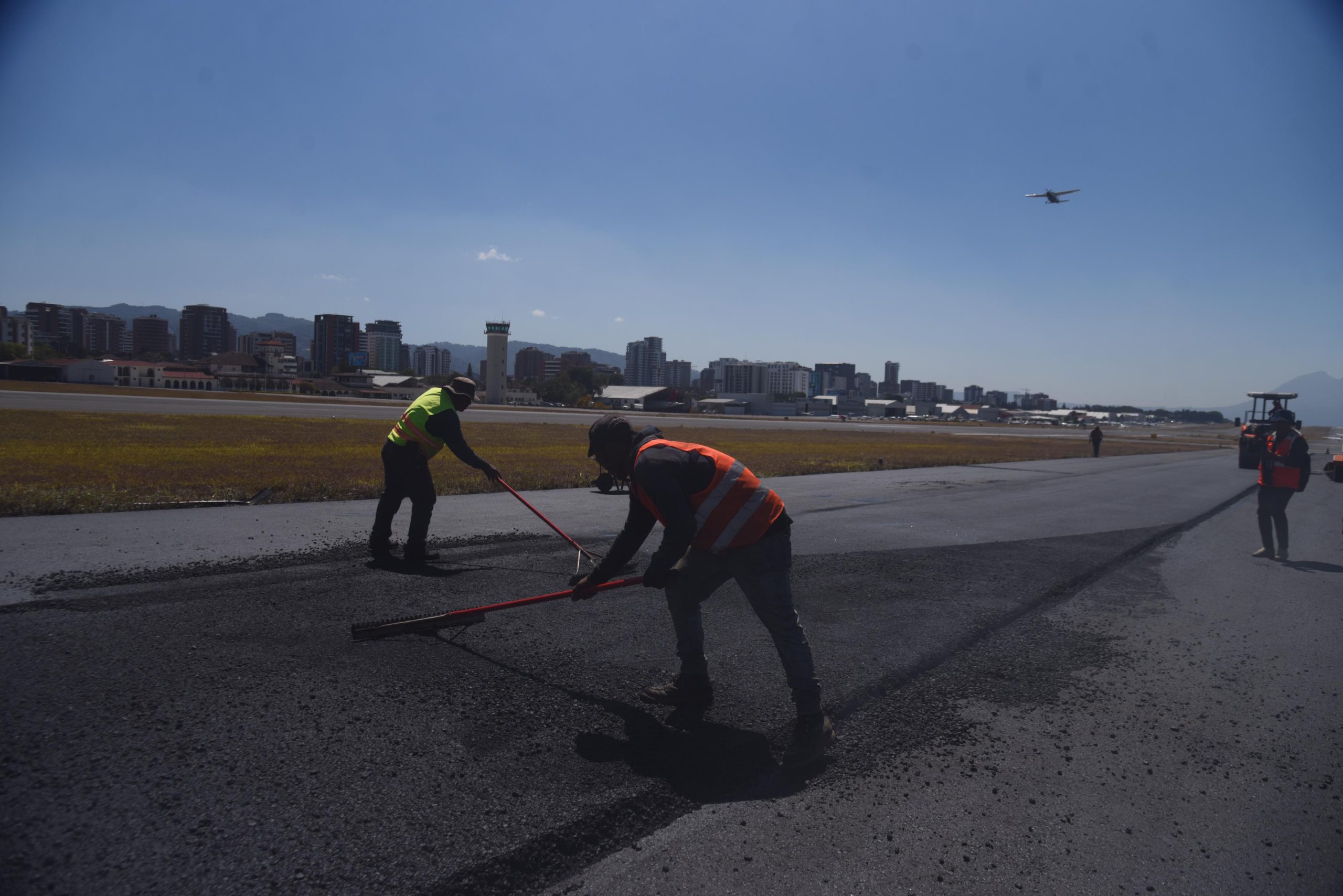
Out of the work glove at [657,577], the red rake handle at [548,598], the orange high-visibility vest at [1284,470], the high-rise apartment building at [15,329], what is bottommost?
the red rake handle at [548,598]

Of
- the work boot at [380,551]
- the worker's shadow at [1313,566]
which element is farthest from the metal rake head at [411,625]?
the worker's shadow at [1313,566]

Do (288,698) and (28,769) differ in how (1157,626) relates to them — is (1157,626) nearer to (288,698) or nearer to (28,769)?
(288,698)

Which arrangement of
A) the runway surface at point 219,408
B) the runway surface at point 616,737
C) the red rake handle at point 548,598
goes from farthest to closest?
the runway surface at point 219,408
the red rake handle at point 548,598
the runway surface at point 616,737

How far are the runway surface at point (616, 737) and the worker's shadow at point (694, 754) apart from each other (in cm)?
2

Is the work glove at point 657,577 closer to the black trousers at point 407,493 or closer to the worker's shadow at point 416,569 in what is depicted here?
the worker's shadow at point 416,569

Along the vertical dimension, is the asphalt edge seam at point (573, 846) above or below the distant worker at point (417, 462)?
below

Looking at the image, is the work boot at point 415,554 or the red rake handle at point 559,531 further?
the work boot at point 415,554

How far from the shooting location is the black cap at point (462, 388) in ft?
24.9

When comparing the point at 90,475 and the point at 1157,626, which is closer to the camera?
the point at 1157,626

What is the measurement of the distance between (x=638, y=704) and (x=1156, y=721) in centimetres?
307

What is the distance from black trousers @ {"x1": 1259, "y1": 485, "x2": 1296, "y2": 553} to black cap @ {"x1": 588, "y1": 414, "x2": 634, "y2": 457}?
1013 cm

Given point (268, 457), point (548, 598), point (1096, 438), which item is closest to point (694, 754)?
point (548, 598)

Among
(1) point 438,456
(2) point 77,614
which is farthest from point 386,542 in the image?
(1) point 438,456

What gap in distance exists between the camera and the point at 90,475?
12.7 meters
